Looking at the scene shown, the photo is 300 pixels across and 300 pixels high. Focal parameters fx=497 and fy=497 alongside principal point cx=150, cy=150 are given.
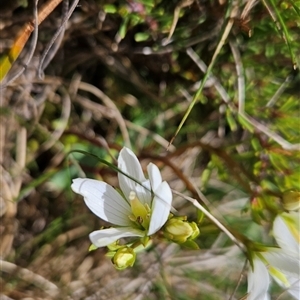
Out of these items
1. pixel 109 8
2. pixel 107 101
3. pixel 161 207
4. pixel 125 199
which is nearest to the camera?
pixel 161 207

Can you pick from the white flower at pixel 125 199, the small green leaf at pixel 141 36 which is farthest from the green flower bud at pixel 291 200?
the small green leaf at pixel 141 36

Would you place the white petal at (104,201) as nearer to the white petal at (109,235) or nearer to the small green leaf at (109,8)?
the white petal at (109,235)

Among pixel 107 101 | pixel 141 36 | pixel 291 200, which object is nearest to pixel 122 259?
pixel 291 200

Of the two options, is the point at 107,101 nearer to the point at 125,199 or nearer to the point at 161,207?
the point at 125,199

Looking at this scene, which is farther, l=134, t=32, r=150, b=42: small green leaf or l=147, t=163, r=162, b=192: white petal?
l=134, t=32, r=150, b=42: small green leaf

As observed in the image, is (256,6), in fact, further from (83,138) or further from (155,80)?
(83,138)

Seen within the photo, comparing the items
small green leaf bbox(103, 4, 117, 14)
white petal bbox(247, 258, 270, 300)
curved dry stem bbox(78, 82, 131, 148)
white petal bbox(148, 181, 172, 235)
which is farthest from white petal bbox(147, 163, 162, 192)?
curved dry stem bbox(78, 82, 131, 148)

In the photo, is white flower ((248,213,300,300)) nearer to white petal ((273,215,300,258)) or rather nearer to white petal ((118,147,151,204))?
white petal ((273,215,300,258))
